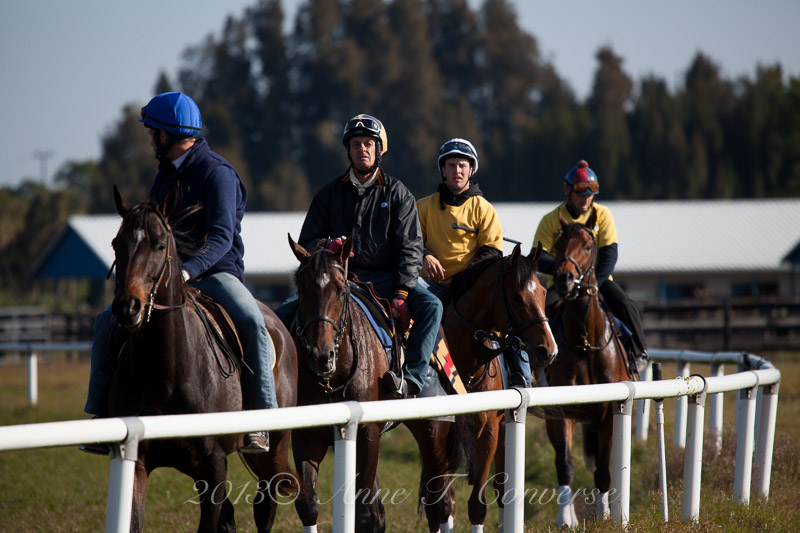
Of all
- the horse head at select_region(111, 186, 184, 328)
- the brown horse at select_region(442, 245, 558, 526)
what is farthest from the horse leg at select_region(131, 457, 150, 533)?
the brown horse at select_region(442, 245, 558, 526)

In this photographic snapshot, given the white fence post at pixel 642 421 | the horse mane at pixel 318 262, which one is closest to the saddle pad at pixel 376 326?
the horse mane at pixel 318 262

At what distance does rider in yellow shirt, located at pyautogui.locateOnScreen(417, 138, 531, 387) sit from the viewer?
24.6 feet

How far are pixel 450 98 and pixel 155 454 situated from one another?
86.4 meters

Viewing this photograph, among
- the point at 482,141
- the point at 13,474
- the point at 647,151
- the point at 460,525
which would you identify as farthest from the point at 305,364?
the point at 482,141

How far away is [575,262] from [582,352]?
0.89 metres

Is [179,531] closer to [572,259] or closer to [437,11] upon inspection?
[572,259]

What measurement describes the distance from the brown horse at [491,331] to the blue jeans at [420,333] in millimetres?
765

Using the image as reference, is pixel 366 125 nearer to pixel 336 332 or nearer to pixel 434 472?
pixel 336 332

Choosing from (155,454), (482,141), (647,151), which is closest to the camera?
(155,454)

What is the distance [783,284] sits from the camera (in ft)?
141

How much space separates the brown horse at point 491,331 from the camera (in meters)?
6.76

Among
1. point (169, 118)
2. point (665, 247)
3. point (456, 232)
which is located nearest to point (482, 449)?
point (456, 232)

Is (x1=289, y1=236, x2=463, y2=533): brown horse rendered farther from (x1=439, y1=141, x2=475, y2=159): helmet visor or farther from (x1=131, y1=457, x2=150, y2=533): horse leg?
(x1=439, y1=141, x2=475, y2=159): helmet visor

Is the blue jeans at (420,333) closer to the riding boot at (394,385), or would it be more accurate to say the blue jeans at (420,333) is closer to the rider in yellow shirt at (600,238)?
the riding boot at (394,385)
